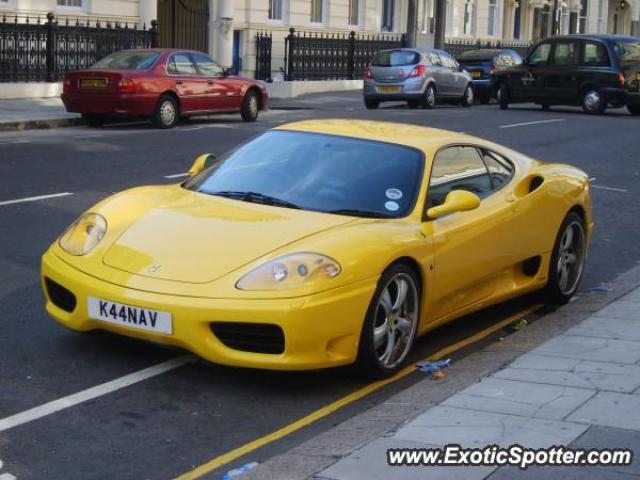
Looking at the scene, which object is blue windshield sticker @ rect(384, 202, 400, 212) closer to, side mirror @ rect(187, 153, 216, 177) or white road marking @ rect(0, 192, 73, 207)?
side mirror @ rect(187, 153, 216, 177)

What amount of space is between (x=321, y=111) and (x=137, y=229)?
20.9m

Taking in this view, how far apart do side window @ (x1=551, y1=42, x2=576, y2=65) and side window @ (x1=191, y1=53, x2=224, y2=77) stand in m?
9.47

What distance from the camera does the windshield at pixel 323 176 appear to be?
673cm

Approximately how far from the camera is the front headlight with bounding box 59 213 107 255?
6.41 m

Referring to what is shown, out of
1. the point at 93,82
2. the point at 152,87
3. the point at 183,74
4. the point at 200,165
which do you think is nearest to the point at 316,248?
the point at 200,165

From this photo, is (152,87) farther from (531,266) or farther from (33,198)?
(531,266)

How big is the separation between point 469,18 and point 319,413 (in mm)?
45692

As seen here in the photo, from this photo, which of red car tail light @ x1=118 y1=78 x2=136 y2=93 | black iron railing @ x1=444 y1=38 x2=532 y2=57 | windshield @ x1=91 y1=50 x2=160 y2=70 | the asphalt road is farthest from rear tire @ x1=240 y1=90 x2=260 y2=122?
black iron railing @ x1=444 y1=38 x2=532 y2=57

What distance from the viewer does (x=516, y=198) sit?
768 centimetres

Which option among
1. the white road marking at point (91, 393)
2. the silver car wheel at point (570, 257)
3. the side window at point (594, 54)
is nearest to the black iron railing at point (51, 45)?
the side window at point (594, 54)

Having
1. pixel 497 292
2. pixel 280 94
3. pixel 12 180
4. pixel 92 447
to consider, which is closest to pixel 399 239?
pixel 497 292

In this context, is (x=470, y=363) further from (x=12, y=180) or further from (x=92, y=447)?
(x=12, y=180)

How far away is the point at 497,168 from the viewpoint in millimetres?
7809

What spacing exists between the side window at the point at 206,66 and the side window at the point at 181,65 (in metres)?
0.21
